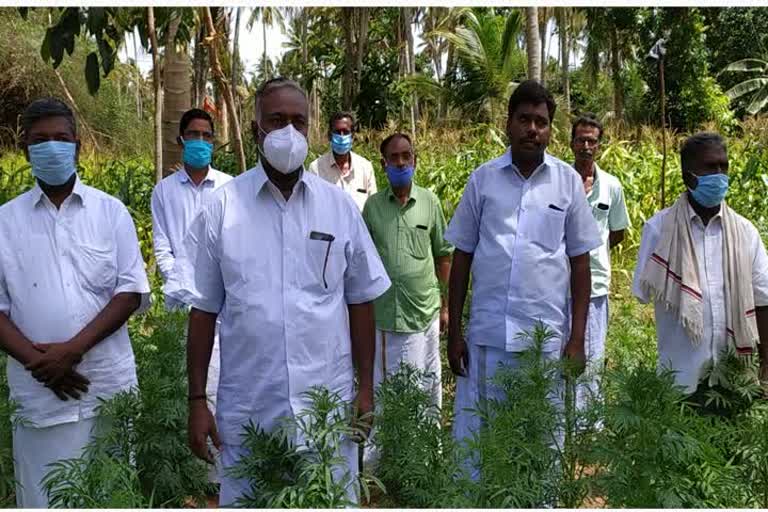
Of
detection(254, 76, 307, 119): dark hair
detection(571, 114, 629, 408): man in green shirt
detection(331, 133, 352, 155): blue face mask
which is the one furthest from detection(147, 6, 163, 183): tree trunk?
detection(254, 76, 307, 119): dark hair

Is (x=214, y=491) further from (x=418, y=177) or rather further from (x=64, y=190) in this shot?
(x=418, y=177)

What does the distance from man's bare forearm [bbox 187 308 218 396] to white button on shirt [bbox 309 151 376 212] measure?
2914 mm

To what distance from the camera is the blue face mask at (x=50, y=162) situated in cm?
311

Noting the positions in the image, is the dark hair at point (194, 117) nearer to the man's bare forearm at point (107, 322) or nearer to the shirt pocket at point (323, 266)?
the man's bare forearm at point (107, 322)

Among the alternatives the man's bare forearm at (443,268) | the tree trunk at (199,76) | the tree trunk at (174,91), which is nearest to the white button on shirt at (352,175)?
the man's bare forearm at (443,268)

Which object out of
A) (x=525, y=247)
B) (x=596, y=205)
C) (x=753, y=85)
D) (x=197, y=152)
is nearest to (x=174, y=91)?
(x=197, y=152)

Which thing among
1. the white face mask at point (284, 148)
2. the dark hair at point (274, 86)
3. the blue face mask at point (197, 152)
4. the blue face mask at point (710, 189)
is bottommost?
the blue face mask at point (710, 189)

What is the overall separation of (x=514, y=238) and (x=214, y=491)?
1.87 metres

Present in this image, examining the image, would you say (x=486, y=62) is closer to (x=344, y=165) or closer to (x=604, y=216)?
(x=344, y=165)

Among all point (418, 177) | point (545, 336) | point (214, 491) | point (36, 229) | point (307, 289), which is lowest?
point (214, 491)

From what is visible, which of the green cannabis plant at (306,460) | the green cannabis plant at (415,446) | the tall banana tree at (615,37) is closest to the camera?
the green cannabis plant at (306,460)

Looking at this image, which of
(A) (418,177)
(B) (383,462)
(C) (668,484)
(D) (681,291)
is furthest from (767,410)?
(A) (418,177)

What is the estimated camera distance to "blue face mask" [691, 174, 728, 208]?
11.5 ft

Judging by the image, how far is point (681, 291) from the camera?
11.6ft
